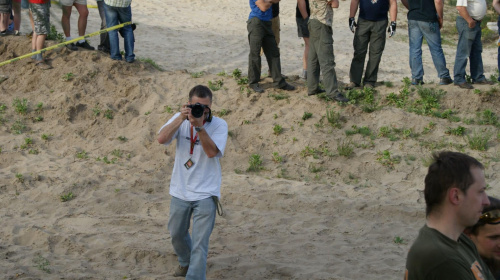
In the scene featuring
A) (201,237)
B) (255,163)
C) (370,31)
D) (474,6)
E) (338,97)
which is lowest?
(255,163)

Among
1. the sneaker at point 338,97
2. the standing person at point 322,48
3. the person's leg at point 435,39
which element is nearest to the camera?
the standing person at point 322,48

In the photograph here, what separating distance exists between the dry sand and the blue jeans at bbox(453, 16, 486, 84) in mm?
323

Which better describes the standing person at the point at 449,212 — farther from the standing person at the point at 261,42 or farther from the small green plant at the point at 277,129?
the standing person at the point at 261,42

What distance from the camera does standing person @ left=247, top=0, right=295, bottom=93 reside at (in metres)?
9.44

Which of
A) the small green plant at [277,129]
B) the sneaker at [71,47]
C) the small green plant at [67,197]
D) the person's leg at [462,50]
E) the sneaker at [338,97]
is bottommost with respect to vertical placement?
the small green plant at [67,197]

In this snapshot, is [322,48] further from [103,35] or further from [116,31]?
[103,35]

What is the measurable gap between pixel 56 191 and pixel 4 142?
1.64 m

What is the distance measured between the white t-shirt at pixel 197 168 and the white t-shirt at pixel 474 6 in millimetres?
5743

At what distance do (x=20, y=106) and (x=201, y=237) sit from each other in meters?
5.61

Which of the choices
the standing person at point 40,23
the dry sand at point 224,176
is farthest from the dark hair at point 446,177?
the standing person at point 40,23

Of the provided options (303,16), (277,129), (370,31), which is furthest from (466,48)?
(277,129)

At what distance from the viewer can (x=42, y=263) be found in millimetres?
6027

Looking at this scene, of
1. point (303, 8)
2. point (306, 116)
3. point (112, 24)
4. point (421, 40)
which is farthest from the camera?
point (112, 24)

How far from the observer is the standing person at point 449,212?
293 cm
